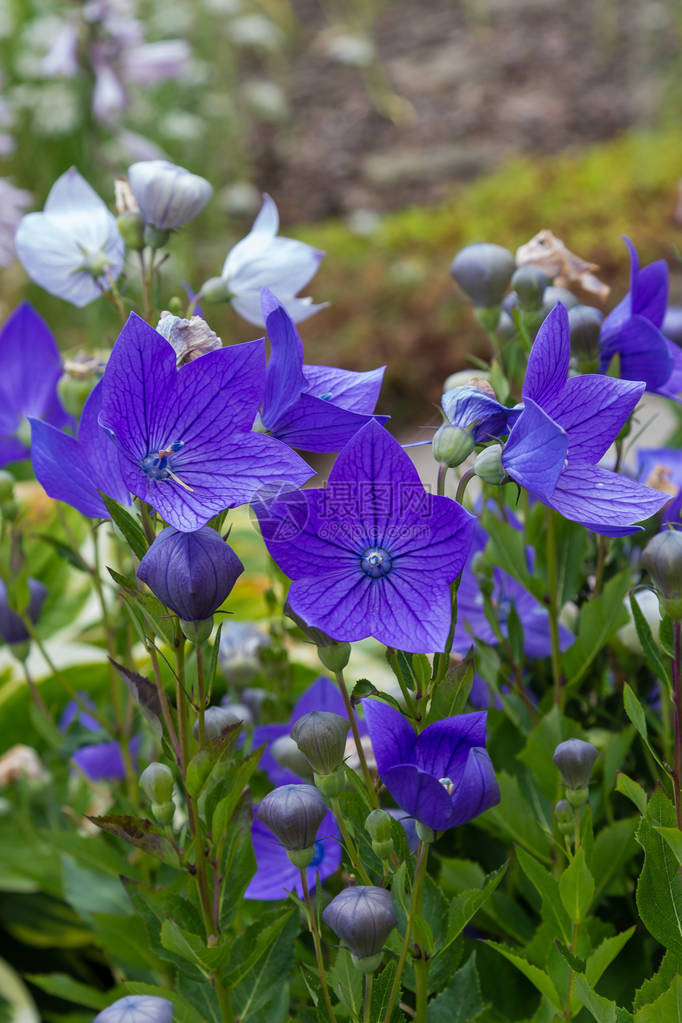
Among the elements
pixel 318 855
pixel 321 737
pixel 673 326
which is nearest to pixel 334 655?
pixel 321 737

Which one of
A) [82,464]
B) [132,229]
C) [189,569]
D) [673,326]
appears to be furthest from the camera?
[673,326]

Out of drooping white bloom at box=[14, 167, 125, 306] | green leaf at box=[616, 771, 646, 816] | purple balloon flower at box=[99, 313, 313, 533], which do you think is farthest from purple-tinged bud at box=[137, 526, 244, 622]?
drooping white bloom at box=[14, 167, 125, 306]

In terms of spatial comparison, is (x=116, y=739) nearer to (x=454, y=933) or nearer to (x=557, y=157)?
(x=454, y=933)

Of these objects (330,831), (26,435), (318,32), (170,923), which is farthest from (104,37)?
(318,32)

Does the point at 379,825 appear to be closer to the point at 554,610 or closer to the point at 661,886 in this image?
the point at 661,886

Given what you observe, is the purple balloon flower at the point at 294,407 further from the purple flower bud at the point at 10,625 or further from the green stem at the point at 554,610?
the purple flower bud at the point at 10,625

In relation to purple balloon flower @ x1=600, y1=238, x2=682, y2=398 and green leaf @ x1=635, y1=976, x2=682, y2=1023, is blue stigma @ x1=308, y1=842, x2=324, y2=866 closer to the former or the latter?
green leaf @ x1=635, y1=976, x2=682, y2=1023

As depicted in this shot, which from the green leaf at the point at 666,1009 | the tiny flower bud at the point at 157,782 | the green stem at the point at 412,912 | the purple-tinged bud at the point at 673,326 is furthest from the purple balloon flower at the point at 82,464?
the purple-tinged bud at the point at 673,326
